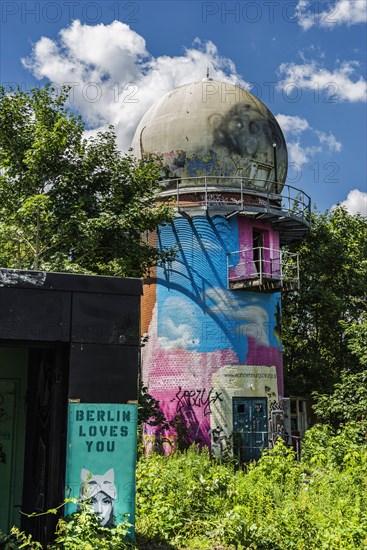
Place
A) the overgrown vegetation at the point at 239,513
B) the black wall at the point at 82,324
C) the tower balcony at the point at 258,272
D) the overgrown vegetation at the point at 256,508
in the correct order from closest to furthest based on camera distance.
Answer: the black wall at the point at 82,324 → the overgrown vegetation at the point at 239,513 → the overgrown vegetation at the point at 256,508 → the tower balcony at the point at 258,272

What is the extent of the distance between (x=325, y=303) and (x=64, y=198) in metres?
14.4

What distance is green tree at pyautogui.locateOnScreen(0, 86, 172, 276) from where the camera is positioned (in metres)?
19.4

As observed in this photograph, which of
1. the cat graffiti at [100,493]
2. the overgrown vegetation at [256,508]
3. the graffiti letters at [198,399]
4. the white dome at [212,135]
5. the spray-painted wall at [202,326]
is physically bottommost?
the overgrown vegetation at [256,508]

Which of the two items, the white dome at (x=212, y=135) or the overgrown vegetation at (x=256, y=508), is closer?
the overgrown vegetation at (x=256, y=508)

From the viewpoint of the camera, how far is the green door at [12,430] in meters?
9.57

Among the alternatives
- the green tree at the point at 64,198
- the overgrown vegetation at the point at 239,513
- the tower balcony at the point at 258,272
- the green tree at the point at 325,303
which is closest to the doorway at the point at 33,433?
the overgrown vegetation at the point at 239,513

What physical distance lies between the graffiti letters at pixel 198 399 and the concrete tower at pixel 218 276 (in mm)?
37

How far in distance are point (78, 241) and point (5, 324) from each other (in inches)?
474

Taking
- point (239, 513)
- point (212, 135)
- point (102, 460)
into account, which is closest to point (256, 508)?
point (239, 513)

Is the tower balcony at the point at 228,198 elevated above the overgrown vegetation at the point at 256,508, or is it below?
above

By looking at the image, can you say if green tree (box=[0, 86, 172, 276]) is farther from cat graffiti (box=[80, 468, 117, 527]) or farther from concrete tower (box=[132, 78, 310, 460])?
cat graffiti (box=[80, 468, 117, 527])

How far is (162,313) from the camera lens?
2558cm

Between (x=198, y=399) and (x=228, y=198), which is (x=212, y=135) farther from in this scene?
(x=198, y=399)

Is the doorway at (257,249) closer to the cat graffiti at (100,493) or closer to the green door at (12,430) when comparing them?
the green door at (12,430)
